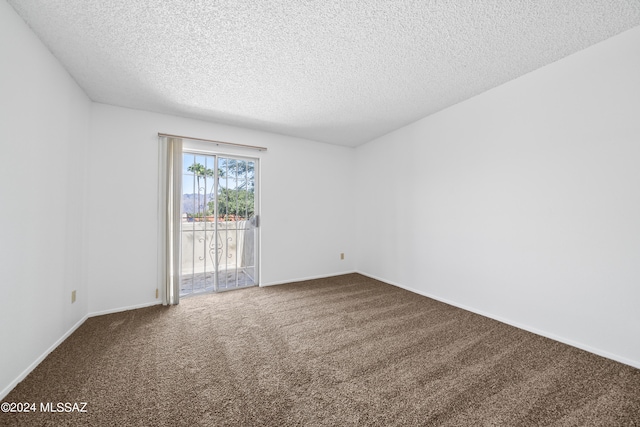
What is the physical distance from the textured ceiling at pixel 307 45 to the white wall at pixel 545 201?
319mm

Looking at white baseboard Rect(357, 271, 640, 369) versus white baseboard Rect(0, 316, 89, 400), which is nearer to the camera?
white baseboard Rect(0, 316, 89, 400)

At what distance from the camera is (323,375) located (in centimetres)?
166

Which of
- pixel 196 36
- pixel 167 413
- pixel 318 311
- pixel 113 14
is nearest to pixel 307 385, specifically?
pixel 167 413

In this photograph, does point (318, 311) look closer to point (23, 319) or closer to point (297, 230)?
point (297, 230)

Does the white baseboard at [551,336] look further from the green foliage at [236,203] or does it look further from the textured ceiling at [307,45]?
the green foliage at [236,203]

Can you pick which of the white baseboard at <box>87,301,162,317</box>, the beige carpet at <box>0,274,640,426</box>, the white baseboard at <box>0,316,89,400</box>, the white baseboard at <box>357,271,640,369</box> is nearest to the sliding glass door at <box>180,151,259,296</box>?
the white baseboard at <box>87,301,162,317</box>

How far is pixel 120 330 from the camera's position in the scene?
232cm

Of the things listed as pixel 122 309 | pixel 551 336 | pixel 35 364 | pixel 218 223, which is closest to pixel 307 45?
pixel 218 223

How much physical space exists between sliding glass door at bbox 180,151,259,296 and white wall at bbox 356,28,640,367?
104 inches

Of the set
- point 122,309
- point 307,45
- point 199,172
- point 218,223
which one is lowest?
point 122,309

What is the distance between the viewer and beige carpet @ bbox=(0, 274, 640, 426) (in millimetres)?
1312

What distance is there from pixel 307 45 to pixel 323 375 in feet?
8.43

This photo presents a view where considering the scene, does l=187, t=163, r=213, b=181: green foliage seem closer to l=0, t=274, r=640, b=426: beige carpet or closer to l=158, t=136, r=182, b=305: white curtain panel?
l=158, t=136, r=182, b=305: white curtain panel

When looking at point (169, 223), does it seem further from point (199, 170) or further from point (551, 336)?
point (551, 336)
